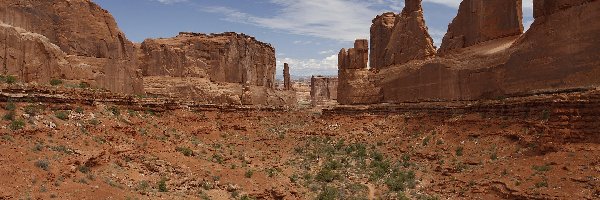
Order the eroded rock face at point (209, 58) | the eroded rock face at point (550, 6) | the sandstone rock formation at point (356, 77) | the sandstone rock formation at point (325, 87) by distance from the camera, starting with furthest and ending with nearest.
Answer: the sandstone rock formation at point (325, 87) < the eroded rock face at point (209, 58) < the sandstone rock formation at point (356, 77) < the eroded rock face at point (550, 6)

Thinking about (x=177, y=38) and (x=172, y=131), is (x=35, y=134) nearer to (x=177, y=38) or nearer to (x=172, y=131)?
(x=172, y=131)

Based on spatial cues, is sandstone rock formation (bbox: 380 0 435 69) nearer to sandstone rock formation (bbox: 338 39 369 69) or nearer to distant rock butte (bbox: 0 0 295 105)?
sandstone rock formation (bbox: 338 39 369 69)

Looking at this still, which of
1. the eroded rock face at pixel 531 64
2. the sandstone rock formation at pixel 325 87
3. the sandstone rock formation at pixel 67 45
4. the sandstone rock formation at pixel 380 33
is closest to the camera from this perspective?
the eroded rock face at pixel 531 64

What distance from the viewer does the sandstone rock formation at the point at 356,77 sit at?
4503cm

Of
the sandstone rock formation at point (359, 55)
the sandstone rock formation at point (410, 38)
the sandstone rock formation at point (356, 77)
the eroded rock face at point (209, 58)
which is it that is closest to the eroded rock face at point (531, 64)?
the sandstone rock formation at point (410, 38)

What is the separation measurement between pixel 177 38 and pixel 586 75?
47669 mm

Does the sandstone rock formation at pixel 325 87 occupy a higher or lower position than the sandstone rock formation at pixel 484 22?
lower

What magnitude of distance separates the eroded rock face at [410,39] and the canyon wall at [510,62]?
1261 millimetres

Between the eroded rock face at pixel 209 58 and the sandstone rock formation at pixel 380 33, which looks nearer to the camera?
the sandstone rock formation at pixel 380 33

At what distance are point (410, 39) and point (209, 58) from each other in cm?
2806

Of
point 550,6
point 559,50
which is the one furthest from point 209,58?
point 559,50

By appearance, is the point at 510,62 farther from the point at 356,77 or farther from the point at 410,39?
the point at 356,77

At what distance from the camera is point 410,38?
41812 mm

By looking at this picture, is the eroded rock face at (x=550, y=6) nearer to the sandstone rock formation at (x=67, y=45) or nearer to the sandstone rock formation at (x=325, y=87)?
the sandstone rock formation at (x=67, y=45)
